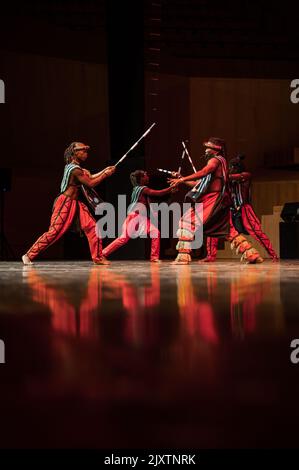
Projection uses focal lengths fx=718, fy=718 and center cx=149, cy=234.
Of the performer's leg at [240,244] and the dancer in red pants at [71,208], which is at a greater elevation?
the dancer in red pants at [71,208]

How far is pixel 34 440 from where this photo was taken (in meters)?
1.01

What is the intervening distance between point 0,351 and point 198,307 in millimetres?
1226

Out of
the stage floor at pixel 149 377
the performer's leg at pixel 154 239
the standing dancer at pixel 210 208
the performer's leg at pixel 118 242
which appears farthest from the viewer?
the performer's leg at pixel 154 239

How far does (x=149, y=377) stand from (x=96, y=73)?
13.6 meters

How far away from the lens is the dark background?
13.8 m

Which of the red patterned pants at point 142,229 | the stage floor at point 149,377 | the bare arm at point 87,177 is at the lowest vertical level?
the stage floor at point 149,377

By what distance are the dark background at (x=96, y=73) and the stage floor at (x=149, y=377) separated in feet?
36.8

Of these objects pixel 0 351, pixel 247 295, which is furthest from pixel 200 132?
pixel 0 351

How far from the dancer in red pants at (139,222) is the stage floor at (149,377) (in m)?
5.65

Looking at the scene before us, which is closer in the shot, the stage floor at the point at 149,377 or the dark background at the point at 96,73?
the stage floor at the point at 149,377

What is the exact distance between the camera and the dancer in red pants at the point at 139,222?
27.5 ft

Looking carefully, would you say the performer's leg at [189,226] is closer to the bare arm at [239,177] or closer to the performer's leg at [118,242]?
the performer's leg at [118,242]

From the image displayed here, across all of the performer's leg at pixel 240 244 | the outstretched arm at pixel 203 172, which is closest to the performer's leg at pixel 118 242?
the outstretched arm at pixel 203 172

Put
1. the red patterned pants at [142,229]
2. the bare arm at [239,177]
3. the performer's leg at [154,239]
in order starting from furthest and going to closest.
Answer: the bare arm at [239,177] → the performer's leg at [154,239] → the red patterned pants at [142,229]
